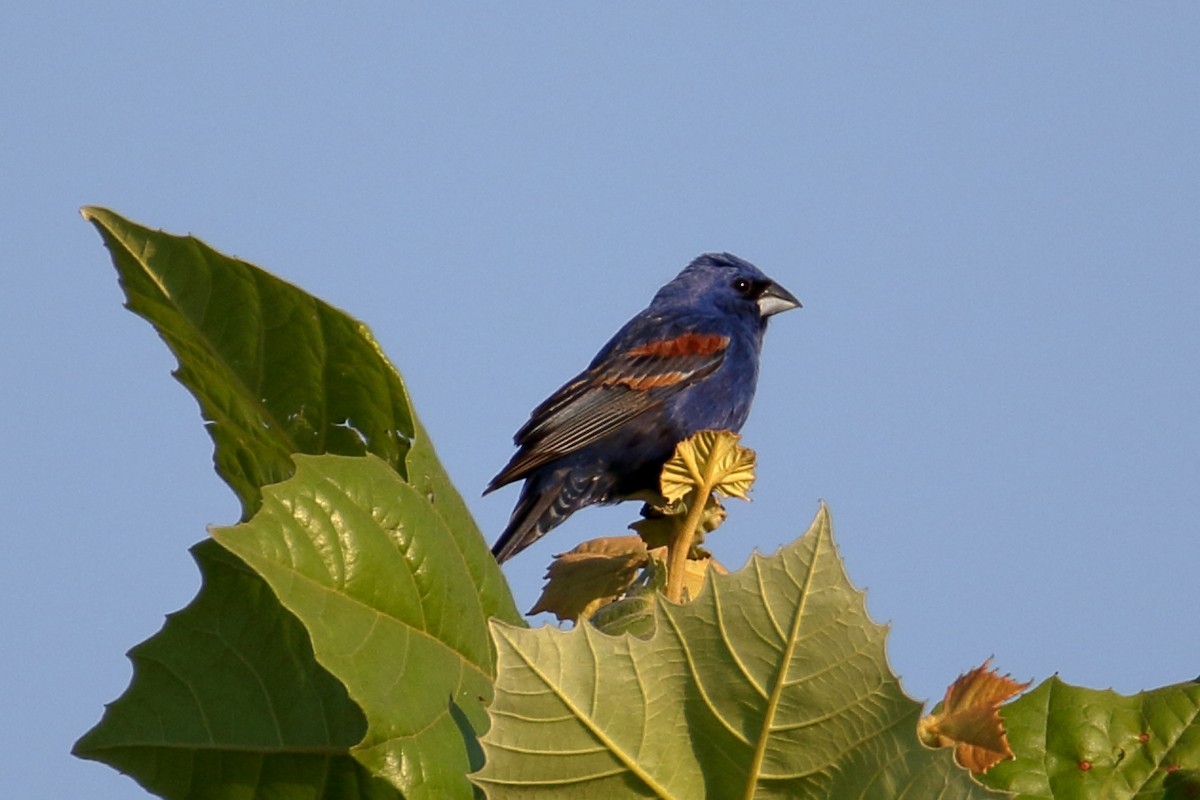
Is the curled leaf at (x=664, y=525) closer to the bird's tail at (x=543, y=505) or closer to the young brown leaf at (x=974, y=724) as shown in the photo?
the young brown leaf at (x=974, y=724)

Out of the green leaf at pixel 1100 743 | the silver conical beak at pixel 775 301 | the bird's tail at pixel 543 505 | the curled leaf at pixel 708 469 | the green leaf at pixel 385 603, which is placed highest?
the silver conical beak at pixel 775 301

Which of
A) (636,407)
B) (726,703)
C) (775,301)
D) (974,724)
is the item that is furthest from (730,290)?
(726,703)

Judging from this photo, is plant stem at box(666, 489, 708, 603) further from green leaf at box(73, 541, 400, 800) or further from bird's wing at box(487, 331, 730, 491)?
bird's wing at box(487, 331, 730, 491)

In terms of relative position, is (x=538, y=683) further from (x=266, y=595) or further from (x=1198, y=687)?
(x=1198, y=687)

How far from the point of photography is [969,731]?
7.25 feet

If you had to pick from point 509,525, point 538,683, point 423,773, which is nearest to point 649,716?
point 538,683

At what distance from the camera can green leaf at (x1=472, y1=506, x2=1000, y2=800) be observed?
203 centimetres

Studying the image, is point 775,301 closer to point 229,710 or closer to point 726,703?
point 229,710

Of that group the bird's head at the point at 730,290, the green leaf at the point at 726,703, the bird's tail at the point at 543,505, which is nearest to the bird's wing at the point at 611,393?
the bird's tail at the point at 543,505

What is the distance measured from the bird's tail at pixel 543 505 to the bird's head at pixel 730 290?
186 cm

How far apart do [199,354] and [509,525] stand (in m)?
6.05

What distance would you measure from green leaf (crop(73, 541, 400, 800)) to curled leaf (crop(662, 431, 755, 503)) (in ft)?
2.23

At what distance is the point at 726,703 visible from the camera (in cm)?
207

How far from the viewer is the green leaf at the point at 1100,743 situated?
257 centimetres
